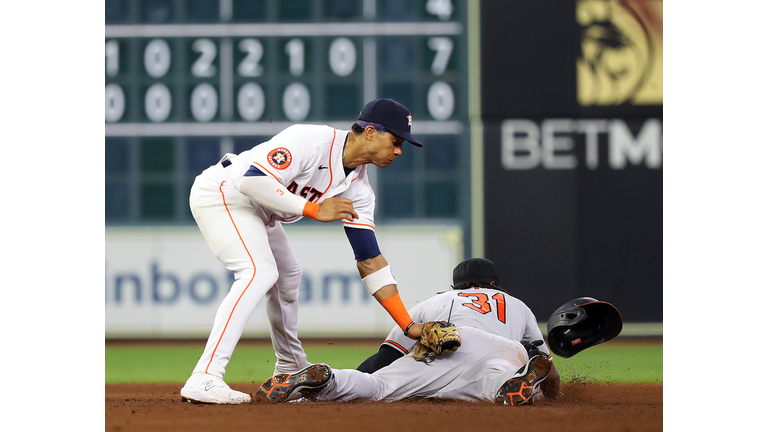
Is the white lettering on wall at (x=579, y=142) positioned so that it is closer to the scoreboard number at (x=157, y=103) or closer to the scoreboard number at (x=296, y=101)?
the scoreboard number at (x=296, y=101)

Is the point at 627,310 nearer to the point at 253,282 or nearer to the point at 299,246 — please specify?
the point at 299,246

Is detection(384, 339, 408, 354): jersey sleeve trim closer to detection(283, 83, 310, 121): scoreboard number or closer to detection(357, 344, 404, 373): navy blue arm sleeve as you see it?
detection(357, 344, 404, 373): navy blue arm sleeve

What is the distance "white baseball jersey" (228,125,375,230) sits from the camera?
9.21 ft

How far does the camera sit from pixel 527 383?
2.64 metres

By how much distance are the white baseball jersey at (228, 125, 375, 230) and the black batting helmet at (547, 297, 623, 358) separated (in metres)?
0.88

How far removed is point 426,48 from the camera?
22.6 ft

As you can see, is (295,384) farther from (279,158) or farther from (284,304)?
(279,158)

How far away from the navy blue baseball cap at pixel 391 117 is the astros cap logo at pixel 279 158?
358mm

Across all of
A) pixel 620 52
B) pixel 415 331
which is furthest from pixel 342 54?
pixel 415 331

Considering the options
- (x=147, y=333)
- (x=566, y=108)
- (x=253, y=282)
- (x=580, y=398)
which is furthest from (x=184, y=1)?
(x=580, y=398)

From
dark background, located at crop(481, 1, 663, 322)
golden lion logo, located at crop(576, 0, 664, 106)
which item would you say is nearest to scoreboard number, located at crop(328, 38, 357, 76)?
dark background, located at crop(481, 1, 663, 322)

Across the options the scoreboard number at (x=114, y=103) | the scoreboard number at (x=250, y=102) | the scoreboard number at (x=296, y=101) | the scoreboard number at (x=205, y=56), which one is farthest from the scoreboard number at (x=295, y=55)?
the scoreboard number at (x=114, y=103)

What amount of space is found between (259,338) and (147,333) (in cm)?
102

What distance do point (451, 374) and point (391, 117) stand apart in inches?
39.8
